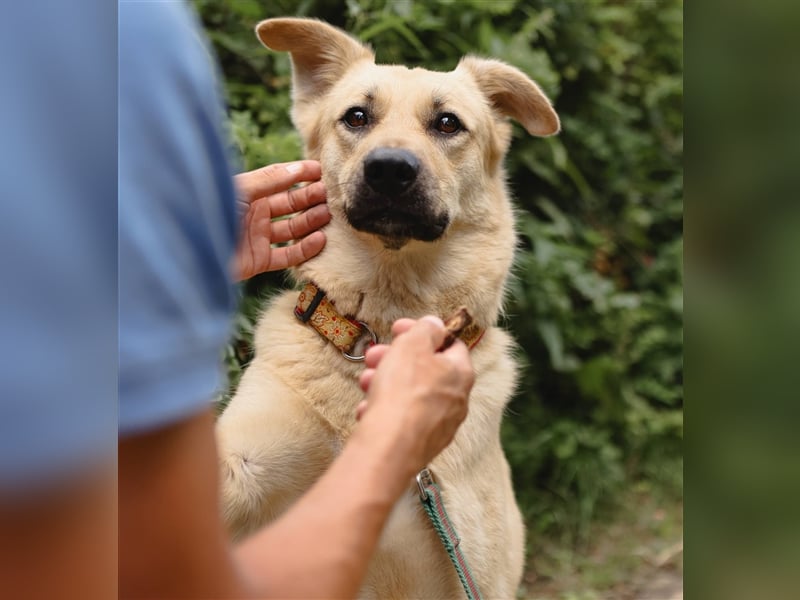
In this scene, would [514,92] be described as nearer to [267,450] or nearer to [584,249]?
[267,450]

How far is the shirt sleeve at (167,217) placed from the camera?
2.68 ft

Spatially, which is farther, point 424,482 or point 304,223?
point 304,223

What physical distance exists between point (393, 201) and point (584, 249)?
1.77 m

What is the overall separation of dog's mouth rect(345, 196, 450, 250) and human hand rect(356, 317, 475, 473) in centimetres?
66

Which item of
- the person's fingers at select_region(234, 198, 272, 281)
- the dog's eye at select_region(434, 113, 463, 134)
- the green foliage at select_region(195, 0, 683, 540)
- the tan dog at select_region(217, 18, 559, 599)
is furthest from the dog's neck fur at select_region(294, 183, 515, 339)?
the green foliage at select_region(195, 0, 683, 540)

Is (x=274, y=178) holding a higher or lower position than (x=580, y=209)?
higher

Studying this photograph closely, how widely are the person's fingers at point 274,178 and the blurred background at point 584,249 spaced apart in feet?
1.45

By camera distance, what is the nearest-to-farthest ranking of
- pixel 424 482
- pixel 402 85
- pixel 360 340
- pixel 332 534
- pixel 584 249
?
pixel 332 534 → pixel 424 482 → pixel 360 340 → pixel 402 85 → pixel 584 249

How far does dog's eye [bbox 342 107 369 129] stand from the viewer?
202 cm

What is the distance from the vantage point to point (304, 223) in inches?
79.5

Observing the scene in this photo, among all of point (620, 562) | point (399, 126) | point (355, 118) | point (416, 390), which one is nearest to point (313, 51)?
point (355, 118)

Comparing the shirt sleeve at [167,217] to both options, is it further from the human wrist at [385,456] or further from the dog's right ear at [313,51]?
the dog's right ear at [313,51]
